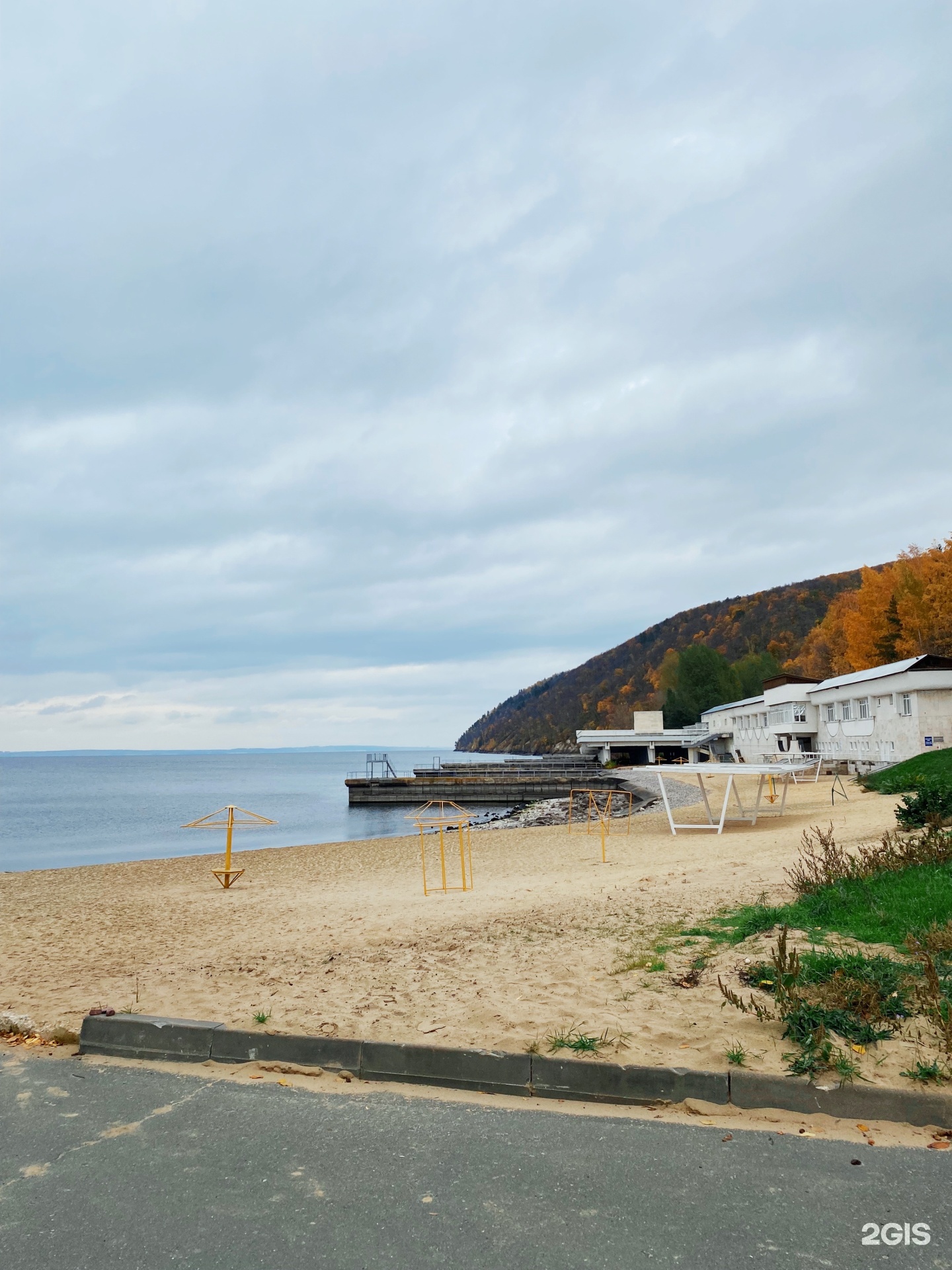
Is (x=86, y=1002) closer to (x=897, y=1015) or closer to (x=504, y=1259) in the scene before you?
(x=504, y=1259)

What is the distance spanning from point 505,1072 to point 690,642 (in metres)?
161

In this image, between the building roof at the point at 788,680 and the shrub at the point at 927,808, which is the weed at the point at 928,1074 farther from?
the building roof at the point at 788,680

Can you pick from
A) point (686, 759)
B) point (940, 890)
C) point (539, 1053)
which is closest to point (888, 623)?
point (686, 759)

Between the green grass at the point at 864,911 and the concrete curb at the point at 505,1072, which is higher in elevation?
the green grass at the point at 864,911

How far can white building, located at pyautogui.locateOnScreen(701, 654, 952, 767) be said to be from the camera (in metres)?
36.2

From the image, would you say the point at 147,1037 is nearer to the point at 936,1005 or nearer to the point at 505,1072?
the point at 505,1072

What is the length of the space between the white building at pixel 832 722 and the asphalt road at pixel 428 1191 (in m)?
37.1

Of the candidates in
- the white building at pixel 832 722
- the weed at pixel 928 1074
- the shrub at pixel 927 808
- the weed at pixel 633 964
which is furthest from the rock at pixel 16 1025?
the white building at pixel 832 722

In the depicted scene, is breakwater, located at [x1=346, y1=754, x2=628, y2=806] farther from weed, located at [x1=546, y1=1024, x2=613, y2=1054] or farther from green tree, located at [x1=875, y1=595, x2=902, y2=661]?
weed, located at [x1=546, y1=1024, x2=613, y2=1054]

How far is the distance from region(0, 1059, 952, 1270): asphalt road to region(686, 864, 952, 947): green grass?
3.50m

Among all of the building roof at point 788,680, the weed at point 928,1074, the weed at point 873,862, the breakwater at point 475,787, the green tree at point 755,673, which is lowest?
the breakwater at point 475,787

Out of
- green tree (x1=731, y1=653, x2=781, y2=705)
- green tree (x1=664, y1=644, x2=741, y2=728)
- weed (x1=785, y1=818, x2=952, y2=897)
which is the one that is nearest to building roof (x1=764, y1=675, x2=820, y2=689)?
green tree (x1=731, y1=653, x2=781, y2=705)

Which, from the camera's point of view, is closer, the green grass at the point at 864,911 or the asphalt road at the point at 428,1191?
→ the asphalt road at the point at 428,1191

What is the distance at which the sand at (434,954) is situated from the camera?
5473mm
